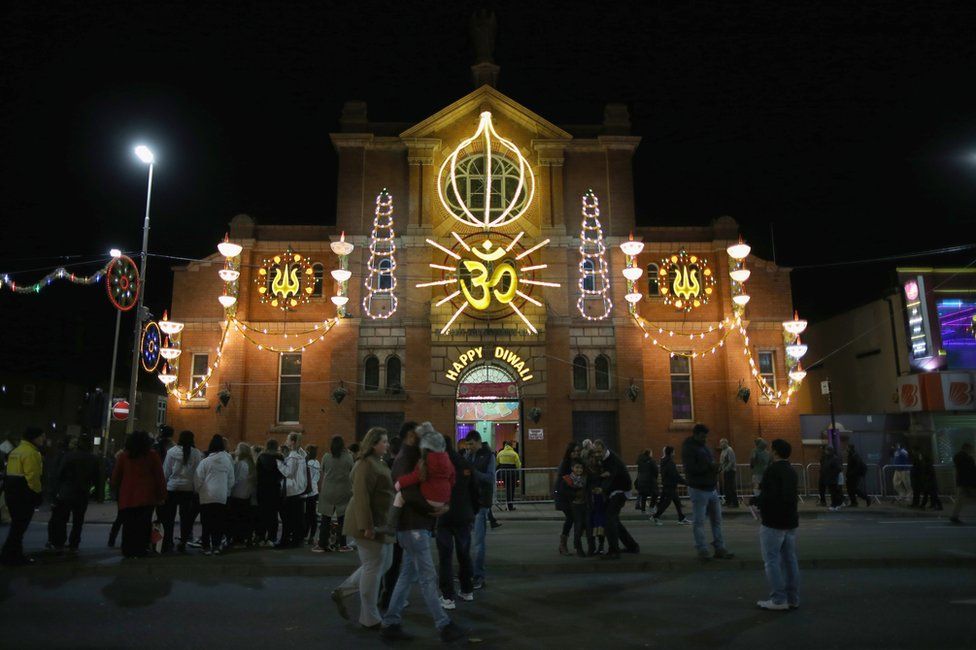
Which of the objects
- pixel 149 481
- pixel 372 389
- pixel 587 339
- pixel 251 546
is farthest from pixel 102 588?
pixel 587 339

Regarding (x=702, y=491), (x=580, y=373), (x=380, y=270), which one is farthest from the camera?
(x=380, y=270)

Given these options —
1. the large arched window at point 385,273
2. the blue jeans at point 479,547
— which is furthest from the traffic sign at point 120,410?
the blue jeans at point 479,547

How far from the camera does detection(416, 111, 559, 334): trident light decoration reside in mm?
25953

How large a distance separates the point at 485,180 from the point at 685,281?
344 inches

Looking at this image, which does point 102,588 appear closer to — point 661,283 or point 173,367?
point 173,367

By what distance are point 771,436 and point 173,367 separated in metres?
22.3

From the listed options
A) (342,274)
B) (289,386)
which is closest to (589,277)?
(342,274)

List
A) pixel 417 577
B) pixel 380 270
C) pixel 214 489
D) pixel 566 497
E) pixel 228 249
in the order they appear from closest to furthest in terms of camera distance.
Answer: pixel 417 577, pixel 566 497, pixel 214 489, pixel 228 249, pixel 380 270

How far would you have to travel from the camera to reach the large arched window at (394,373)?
26125 mm

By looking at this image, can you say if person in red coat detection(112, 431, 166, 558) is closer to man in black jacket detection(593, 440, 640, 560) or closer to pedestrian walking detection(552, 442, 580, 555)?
pedestrian walking detection(552, 442, 580, 555)

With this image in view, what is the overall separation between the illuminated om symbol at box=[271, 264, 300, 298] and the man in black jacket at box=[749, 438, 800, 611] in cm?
2148

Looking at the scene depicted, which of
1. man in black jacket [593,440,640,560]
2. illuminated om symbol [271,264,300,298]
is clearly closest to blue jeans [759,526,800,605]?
man in black jacket [593,440,640,560]

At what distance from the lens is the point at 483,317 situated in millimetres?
26250

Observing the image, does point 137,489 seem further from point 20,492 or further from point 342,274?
point 342,274
